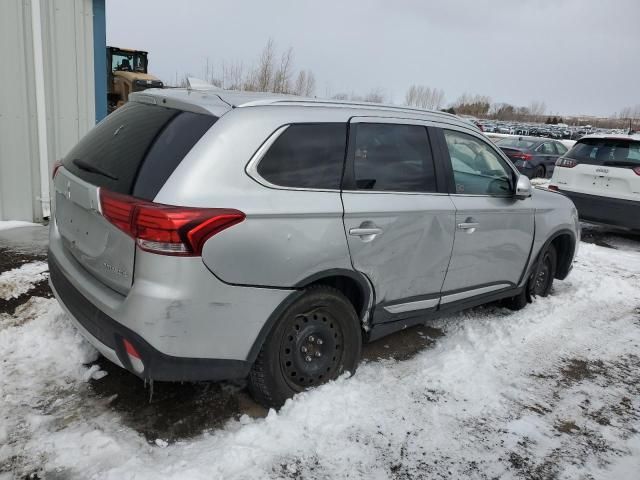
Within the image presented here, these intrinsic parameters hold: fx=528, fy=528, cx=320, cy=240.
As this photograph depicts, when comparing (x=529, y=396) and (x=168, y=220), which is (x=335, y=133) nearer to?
(x=168, y=220)

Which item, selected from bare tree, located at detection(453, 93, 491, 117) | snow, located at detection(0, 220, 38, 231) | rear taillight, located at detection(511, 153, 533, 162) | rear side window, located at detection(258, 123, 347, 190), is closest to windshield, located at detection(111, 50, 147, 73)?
rear taillight, located at detection(511, 153, 533, 162)

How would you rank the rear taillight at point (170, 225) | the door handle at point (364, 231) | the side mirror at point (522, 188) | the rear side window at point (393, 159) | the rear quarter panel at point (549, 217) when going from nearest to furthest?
the rear taillight at point (170, 225) < the door handle at point (364, 231) < the rear side window at point (393, 159) < the side mirror at point (522, 188) < the rear quarter panel at point (549, 217)

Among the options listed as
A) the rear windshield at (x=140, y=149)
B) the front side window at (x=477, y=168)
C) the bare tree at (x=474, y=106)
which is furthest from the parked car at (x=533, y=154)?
the bare tree at (x=474, y=106)

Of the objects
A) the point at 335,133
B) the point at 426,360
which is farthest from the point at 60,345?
the point at 426,360

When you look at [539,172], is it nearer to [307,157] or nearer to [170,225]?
[307,157]

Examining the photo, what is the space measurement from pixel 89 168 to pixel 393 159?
188 centimetres

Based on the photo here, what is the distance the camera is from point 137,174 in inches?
105

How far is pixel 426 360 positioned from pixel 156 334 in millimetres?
2216

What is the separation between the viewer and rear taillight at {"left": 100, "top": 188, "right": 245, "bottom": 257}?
8.07 ft

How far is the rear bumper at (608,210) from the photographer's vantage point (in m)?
8.19

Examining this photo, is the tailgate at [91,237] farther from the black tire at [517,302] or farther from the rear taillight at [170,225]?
the black tire at [517,302]

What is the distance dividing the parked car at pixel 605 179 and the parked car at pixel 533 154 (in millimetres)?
6647

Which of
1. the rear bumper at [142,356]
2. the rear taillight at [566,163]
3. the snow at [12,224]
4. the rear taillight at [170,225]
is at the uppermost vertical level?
the rear taillight at [566,163]

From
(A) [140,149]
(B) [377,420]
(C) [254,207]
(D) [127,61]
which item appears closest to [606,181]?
(B) [377,420]
